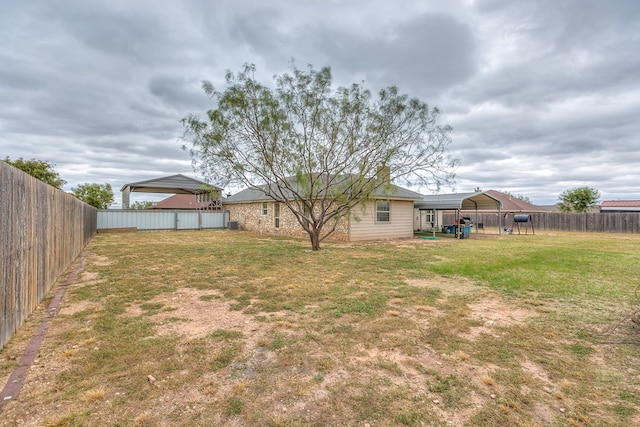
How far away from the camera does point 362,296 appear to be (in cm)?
513

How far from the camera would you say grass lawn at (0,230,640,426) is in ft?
7.15

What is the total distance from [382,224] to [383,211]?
27.4 inches

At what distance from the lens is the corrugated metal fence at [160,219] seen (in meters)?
20.0

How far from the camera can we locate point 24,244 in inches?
149

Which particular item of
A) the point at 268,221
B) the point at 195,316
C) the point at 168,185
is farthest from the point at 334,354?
the point at 168,185

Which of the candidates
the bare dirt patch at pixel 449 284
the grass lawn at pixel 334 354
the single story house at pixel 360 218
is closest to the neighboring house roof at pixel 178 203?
the single story house at pixel 360 218

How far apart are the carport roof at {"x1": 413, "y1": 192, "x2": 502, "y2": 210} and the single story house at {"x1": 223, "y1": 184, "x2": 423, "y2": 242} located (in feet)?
2.44

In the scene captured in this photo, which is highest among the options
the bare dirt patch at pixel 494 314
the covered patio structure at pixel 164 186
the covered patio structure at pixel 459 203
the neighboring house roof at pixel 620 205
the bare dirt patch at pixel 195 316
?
the covered patio structure at pixel 164 186

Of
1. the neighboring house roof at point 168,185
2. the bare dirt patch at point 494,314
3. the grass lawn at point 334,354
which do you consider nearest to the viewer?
the grass lawn at point 334,354

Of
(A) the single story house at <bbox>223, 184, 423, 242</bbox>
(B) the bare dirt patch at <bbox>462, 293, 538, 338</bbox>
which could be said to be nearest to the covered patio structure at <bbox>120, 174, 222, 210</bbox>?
(A) the single story house at <bbox>223, 184, 423, 242</bbox>

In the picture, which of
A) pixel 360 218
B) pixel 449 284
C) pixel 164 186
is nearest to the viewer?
pixel 449 284

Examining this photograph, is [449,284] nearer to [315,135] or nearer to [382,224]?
[315,135]

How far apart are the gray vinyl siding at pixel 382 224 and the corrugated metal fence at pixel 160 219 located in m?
13.3

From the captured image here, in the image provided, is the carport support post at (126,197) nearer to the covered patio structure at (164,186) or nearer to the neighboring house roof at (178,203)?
the covered patio structure at (164,186)
